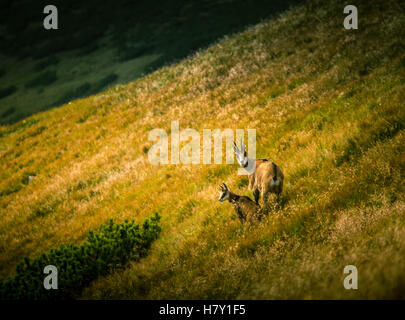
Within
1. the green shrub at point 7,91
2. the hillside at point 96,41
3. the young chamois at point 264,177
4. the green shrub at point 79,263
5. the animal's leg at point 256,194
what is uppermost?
the hillside at point 96,41

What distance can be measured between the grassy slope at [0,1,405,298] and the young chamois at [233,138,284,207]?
456 mm

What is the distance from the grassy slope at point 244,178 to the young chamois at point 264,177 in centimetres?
46

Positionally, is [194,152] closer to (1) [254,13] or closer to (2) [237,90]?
(2) [237,90]

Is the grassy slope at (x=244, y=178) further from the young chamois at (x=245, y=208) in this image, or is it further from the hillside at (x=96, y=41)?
the hillside at (x=96, y=41)

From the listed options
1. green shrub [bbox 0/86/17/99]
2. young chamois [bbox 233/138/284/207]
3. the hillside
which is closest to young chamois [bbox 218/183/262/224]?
young chamois [bbox 233/138/284/207]

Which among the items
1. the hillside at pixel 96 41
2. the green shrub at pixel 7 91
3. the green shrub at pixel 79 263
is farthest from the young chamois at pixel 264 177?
the green shrub at pixel 7 91

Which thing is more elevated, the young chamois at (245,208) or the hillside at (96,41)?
the hillside at (96,41)

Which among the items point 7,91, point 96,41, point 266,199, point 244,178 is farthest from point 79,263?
point 96,41

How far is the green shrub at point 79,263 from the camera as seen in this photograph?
20.1 ft

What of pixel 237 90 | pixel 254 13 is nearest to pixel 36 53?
pixel 254 13

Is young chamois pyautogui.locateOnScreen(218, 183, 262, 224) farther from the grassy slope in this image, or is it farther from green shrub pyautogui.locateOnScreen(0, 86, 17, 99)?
green shrub pyautogui.locateOnScreen(0, 86, 17, 99)

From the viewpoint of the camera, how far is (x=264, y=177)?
19.9ft

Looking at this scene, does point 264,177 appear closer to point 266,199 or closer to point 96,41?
point 266,199

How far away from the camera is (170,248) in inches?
271
